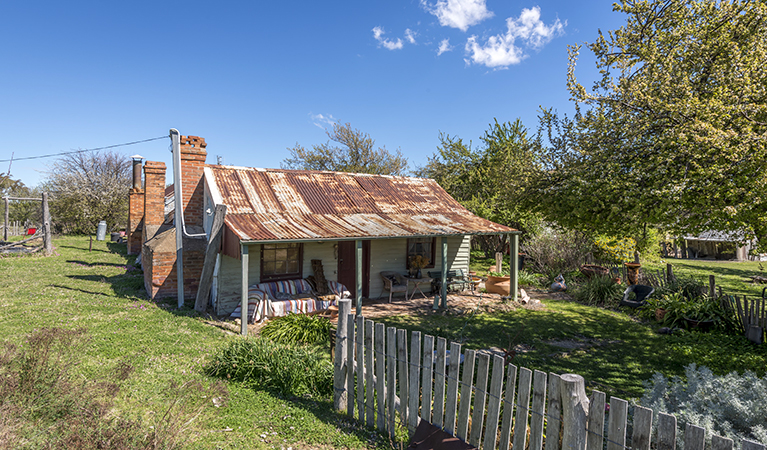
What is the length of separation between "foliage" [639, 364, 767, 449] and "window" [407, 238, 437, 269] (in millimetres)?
8920

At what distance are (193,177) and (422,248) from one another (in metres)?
7.42

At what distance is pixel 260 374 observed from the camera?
5230 millimetres

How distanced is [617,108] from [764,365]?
521 centimetres

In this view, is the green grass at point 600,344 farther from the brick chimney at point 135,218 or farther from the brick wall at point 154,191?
the brick chimney at point 135,218

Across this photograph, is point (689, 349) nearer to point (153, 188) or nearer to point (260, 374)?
point (260, 374)

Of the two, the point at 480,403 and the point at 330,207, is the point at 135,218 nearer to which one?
the point at 330,207

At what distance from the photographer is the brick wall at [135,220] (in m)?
18.3

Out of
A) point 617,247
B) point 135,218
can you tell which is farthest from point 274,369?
point 135,218

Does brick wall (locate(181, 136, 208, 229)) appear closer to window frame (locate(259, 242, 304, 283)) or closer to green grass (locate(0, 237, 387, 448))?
green grass (locate(0, 237, 387, 448))

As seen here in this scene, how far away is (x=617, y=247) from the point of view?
46.0 feet

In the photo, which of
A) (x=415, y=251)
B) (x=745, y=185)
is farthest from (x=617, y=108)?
(x=415, y=251)

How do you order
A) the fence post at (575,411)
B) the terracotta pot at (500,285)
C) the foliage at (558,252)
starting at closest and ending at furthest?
the fence post at (575,411) < the terracotta pot at (500,285) < the foliage at (558,252)

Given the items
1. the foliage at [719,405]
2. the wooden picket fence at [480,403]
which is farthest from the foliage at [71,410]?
the foliage at [719,405]

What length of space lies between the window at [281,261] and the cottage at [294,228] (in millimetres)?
27
